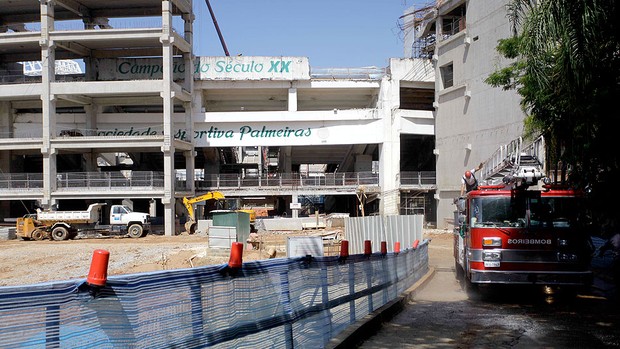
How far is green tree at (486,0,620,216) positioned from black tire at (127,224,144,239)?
33064 millimetres

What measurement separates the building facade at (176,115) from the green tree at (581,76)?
33.4m

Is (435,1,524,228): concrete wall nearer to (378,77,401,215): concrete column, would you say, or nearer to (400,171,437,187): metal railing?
(400,171,437,187): metal railing

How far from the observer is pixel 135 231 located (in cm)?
4131

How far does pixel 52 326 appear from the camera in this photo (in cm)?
326

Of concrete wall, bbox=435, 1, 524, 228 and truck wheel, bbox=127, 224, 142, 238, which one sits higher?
concrete wall, bbox=435, 1, 524, 228

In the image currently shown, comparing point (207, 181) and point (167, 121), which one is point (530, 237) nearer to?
point (167, 121)

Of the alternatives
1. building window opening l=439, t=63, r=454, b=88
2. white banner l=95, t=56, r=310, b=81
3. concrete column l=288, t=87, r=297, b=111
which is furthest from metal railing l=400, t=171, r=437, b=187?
white banner l=95, t=56, r=310, b=81

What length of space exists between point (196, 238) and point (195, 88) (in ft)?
46.4

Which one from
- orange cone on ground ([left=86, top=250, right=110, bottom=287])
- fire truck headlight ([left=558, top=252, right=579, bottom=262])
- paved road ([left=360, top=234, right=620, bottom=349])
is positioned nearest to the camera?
orange cone on ground ([left=86, top=250, right=110, bottom=287])

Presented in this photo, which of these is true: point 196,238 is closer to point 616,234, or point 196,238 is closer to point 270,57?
point 270,57

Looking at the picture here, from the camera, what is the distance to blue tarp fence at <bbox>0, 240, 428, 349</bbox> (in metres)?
3.21

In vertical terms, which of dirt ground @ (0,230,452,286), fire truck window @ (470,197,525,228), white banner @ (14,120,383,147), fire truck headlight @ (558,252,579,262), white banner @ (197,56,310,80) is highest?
white banner @ (197,56,310,80)

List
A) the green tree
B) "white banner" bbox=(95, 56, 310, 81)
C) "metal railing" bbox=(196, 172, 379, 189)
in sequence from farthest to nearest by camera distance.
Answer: "metal railing" bbox=(196, 172, 379, 189), "white banner" bbox=(95, 56, 310, 81), the green tree

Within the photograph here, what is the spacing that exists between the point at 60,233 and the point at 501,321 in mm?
35891
